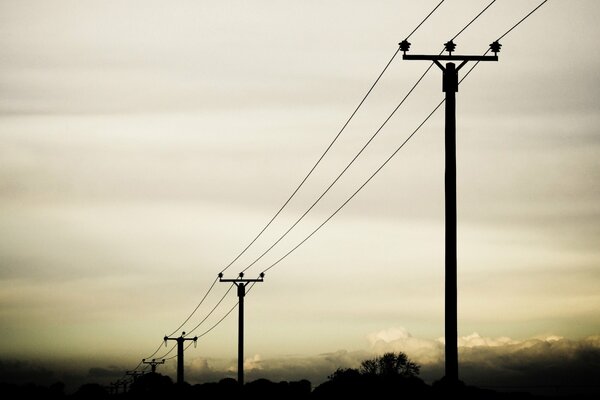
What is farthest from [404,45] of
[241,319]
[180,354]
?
[180,354]

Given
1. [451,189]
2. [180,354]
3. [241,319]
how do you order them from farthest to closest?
[180,354] < [241,319] < [451,189]

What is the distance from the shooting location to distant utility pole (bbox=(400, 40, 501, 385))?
22.0 metres

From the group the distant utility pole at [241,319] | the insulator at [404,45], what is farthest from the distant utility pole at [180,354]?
the insulator at [404,45]

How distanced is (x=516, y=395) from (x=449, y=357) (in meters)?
81.1

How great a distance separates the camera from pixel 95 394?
194000 mm

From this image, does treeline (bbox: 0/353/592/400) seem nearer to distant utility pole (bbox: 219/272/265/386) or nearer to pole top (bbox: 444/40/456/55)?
distant utility pole (bbox: 219/272/265/386)

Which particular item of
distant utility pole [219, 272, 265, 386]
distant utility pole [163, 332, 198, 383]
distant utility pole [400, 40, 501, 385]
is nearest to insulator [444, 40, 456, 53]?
distant utility pole [400, 40, 501, 385]

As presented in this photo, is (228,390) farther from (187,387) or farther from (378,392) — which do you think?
(378,392)

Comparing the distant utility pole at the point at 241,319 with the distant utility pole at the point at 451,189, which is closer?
the distant utility pole at the point at 451,189

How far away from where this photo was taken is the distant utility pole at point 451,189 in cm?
2197

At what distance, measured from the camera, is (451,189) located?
22.9 m

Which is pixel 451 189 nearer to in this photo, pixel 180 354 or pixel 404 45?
pixel 404 45

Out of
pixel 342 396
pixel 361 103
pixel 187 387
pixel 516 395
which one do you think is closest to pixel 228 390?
pixel 187 387

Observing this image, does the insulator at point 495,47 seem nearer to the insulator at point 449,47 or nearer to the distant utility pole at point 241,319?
the insulator at point 449,47
